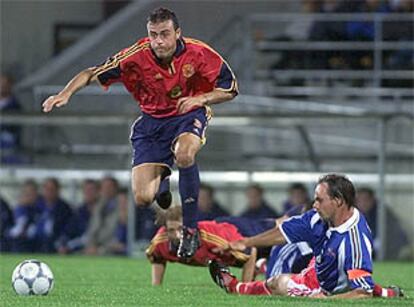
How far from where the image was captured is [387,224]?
1933 cm

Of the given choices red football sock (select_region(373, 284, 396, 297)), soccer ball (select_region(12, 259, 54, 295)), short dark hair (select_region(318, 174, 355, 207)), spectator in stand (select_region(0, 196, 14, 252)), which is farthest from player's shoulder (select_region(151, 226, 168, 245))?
spectator in stand (select_region(0, 196, 14, 252))

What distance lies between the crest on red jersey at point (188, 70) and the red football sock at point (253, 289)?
6.02 feet

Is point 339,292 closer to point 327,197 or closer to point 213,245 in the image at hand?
point 327,197

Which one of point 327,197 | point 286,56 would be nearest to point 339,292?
point 327,197

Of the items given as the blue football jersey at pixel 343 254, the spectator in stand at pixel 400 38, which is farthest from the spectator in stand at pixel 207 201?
the blue football jersey at pixel 343 254

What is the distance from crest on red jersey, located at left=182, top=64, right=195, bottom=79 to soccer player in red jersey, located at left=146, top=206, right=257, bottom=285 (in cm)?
133

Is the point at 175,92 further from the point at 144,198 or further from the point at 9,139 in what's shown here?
the point at 9,139

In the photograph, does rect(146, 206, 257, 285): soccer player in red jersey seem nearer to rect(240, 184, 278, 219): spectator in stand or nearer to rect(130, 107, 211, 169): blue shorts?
rect(130, 107, 211, 169): blue shorts

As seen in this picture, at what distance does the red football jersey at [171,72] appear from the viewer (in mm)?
11555

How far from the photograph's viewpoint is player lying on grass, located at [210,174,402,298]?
10.0 m

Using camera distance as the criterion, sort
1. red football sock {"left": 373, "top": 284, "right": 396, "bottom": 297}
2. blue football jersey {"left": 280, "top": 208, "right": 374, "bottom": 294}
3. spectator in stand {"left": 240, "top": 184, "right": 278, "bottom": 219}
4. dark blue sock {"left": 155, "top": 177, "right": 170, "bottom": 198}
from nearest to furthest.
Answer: blue football jersey {"left": 280, "top": 208, "right": 374, "bottom": 294}, red football sock {"left": 373, "top": 284, "right": 396, "bottom": 297}, dark blue sock {"left": 155, "top": 177, "right": 170, "bottom": 198}, spectator in stand {"left": 240, "top": 184, "right": 278, "bottom": 219}

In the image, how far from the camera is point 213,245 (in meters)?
12.2

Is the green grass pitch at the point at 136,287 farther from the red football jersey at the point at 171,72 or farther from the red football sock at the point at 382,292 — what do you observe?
the red football jersey at the point at 171,72

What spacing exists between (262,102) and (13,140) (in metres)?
3.72
